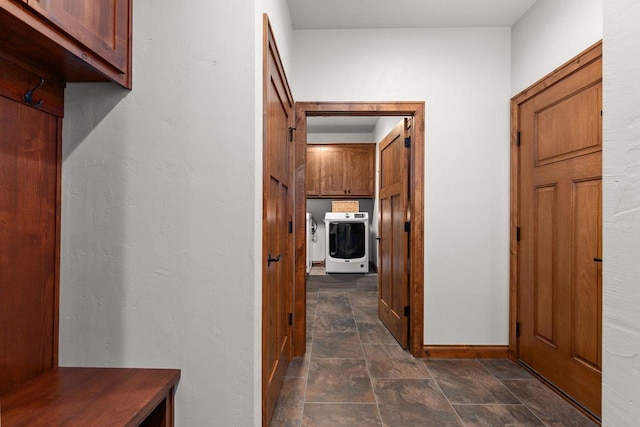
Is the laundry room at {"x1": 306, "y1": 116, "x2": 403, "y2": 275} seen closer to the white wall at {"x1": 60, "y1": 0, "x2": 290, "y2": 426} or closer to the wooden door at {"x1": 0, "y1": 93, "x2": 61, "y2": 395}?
the white wall at {"x1": 60, "y1": 0, "x2": 290, "y2": 426}

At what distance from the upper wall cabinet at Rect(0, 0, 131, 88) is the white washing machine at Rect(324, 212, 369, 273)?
507cm

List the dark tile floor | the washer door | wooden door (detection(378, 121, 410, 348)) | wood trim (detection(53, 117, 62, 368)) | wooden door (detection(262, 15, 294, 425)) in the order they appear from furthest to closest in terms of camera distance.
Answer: the washer door
wooden door (detection(378, 121, 410, 348))
the dark tile floor
wooden door (detection(262, 15, 294, 425))
wood trim (detection(53, 117, 62, 368))

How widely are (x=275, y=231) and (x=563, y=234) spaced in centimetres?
173

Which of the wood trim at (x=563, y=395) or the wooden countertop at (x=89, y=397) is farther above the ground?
the wooden countertop at (x=89, y=397)

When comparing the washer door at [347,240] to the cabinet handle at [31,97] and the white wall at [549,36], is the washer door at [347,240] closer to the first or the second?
the white wall at [549,36]

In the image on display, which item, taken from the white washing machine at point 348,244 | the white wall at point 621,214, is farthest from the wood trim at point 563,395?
the white washing machine at point 348,244

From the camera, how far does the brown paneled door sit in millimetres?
1832

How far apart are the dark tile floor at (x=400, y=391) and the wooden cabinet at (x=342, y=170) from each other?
3.47m

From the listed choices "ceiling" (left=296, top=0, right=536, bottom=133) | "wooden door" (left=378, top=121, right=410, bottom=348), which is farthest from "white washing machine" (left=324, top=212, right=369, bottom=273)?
"ceiling" (left=296, top=0, right=536, bottom=133)

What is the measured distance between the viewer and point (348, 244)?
6117 mm

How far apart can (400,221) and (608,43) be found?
7.00 ft

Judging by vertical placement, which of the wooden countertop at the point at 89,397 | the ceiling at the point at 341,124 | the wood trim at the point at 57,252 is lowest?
the wooden countertop at the point at 89,397

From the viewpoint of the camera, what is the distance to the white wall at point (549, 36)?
1.90 meters

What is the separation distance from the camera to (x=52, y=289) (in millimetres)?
1186
